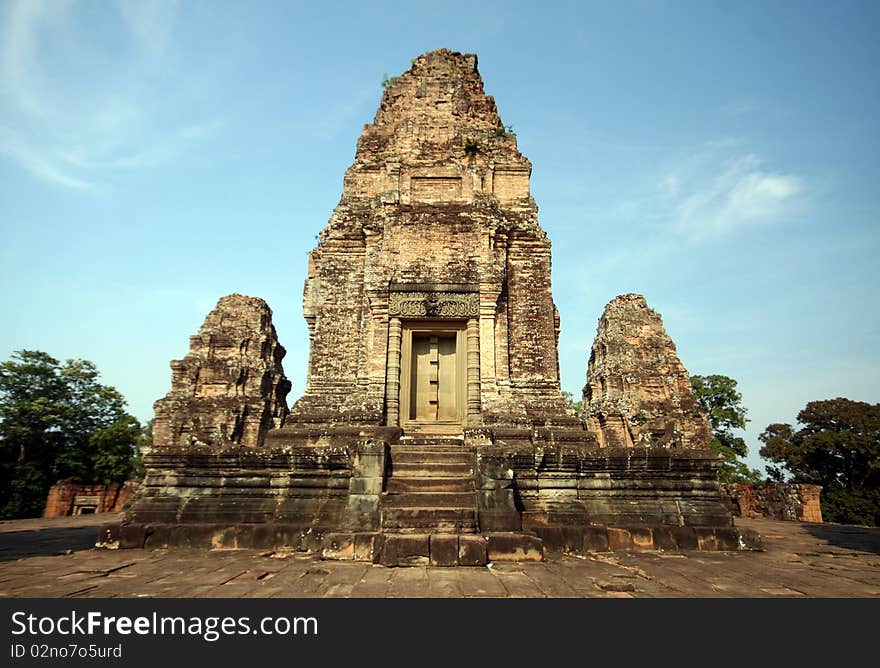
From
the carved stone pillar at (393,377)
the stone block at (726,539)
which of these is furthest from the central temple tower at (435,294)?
the stone block at (726,539)

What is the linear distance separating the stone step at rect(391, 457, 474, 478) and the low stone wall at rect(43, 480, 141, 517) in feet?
59.3

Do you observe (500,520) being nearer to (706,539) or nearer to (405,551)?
(405,551)

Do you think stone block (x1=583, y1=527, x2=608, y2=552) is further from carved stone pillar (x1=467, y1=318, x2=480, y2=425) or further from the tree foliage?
the tree foliage

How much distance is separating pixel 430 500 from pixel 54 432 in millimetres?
28488

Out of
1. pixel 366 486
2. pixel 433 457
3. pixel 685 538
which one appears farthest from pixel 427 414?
pixel 685 538

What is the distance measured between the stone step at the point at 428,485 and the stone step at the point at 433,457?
1.76ft

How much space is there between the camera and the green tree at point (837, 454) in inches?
1088

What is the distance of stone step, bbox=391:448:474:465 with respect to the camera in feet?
28.4

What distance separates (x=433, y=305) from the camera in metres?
11.6

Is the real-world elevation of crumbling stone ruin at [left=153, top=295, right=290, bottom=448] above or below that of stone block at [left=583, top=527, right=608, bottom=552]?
above

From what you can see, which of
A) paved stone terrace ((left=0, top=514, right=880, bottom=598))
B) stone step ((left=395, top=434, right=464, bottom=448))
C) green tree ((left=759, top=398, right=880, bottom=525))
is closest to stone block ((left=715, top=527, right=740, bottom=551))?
paved stone terrace ((left=0, top=514, right=880, bottom=598))

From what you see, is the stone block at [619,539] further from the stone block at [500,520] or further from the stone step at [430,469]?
the stone step at [430,469]

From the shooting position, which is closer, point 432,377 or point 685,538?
point 685,538
